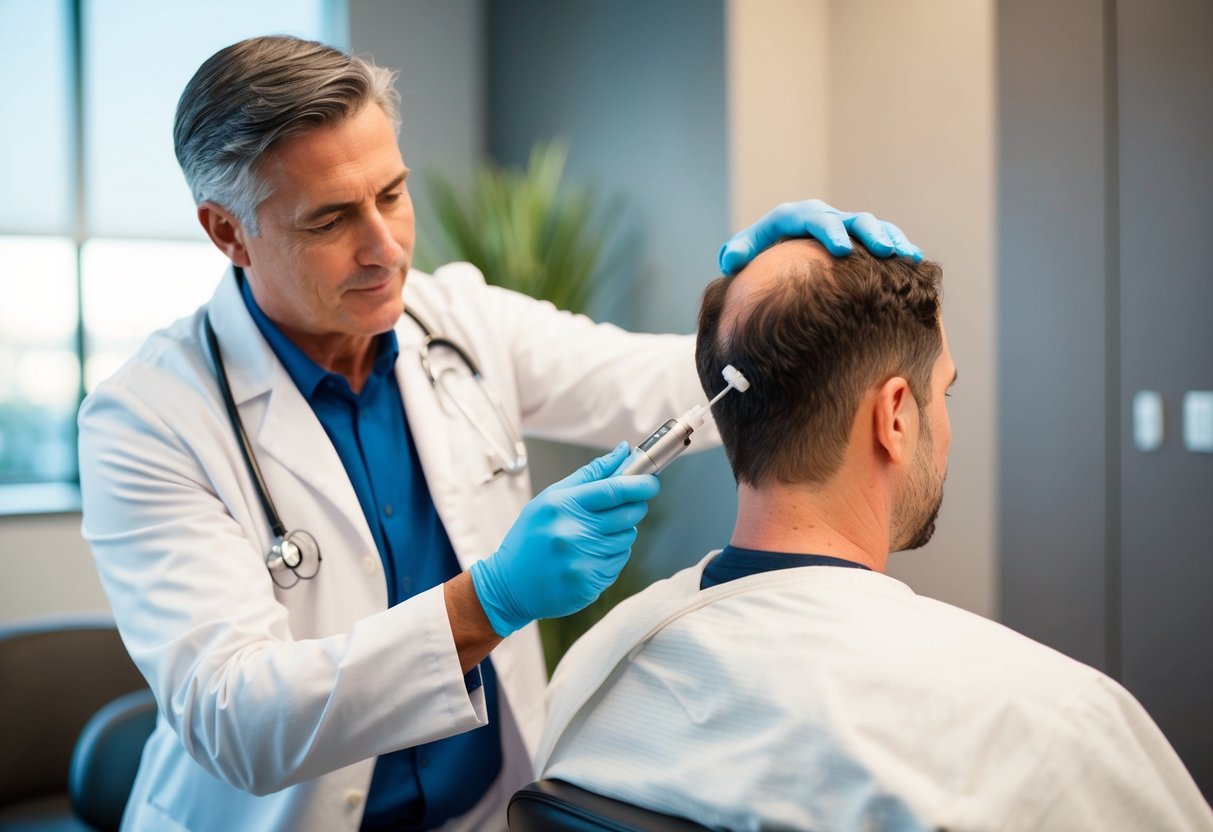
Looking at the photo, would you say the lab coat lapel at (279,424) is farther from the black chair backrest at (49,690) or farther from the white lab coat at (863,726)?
the black chair backrest at (49,690)

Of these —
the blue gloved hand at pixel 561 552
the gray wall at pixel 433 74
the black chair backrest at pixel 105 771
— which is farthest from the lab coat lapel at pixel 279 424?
the gray wall at pixel 433 74

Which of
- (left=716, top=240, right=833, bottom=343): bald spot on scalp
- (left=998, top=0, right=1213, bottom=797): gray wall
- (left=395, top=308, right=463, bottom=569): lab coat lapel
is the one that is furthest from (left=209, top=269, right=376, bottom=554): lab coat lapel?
(left=998, top=0, right=1213, bottom=797): gray wall

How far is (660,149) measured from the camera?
2746 mm

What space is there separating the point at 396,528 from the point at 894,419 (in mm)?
689

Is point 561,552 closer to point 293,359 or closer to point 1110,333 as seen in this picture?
point 293,359

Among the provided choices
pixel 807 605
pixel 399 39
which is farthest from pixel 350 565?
pixel 399 39

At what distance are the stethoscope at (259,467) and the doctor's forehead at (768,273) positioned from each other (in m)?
0.52

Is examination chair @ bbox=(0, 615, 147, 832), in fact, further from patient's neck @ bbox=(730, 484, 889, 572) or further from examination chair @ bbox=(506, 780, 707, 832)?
patient's neck @ bbox=(730, 484, 889, 572)

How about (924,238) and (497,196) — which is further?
(497,196)

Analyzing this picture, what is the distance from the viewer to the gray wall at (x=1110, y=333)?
6.60 ft

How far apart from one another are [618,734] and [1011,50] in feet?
5.96

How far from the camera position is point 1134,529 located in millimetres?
2117

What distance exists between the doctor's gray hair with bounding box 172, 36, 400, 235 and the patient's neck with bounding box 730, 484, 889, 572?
71cm

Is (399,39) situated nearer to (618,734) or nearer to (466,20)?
(466,20)
